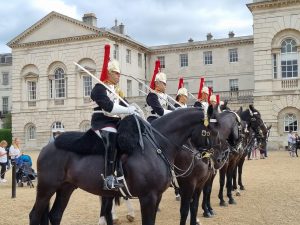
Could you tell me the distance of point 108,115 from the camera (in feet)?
22.1

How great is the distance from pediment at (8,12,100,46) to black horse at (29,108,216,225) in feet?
125

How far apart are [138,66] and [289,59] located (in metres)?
19.3

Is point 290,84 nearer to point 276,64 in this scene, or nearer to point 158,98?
point 276,64

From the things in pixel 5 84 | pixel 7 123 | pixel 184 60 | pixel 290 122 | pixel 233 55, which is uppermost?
pixel 233 55

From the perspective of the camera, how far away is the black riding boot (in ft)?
20.5

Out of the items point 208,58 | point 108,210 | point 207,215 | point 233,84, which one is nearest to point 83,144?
point 108,210

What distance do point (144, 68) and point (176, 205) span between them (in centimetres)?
4174

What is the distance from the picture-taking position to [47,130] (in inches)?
1852

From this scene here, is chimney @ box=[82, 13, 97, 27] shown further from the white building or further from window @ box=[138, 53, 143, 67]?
window @ box=[138, 53, 143, 67]

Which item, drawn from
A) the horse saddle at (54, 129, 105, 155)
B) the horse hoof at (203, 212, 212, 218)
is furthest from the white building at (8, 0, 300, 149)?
the horse saddle at (54, 129, 105, 155)

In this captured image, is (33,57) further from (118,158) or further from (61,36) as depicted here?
(118,158)

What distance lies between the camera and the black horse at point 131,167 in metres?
6.10

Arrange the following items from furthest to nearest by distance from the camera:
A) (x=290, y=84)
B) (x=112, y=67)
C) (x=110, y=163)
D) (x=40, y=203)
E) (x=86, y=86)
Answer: (x=86, y=86) < (x=290, y=84) < (x=112, y=67) < (x=40, y=203) < (x=110, y=163)

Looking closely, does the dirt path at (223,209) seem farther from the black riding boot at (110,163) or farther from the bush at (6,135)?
the bush at (6,135)
